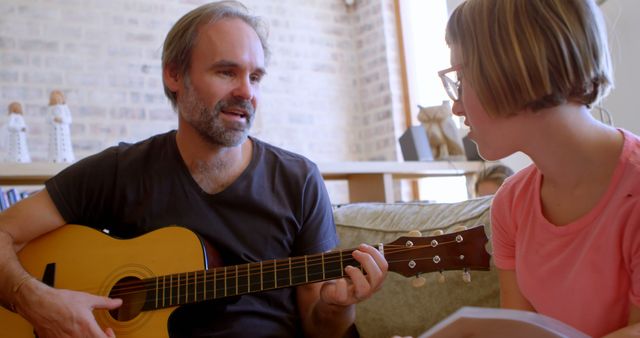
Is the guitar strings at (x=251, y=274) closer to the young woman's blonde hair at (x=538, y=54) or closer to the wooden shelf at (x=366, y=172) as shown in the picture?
the young woman's blonde hair at (x=538, y=54)

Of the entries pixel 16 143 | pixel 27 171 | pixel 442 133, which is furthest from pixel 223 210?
pixel 442 133

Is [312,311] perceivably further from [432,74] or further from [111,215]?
[432,74]

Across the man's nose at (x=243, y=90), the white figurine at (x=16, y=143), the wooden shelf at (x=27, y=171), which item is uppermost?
the man's nose at (x=243, y=90)

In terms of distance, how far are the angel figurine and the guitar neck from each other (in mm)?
2345

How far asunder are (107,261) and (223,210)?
1.03 ft

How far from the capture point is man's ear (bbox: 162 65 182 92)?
1.81 m

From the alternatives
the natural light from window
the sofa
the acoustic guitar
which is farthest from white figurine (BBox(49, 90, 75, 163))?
the natural light from window

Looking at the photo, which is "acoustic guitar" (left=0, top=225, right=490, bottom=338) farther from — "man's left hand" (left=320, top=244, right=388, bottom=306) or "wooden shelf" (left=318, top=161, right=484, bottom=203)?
"wooden shelf" (left=318, top=161, right=484, bottom=203)

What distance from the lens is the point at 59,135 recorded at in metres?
2.65

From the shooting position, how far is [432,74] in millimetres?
4848

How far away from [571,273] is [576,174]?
159mm

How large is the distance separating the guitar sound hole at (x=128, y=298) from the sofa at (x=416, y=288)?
0.56 m

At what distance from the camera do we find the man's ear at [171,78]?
181cm

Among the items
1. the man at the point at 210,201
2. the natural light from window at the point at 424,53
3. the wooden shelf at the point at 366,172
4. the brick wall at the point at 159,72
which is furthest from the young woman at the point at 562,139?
the natural light from window at the point at 424,53
